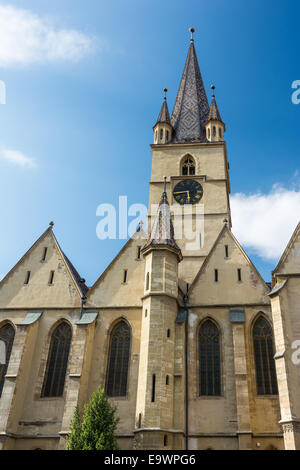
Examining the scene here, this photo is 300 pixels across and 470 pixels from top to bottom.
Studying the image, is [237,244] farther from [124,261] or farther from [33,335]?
[33,335]

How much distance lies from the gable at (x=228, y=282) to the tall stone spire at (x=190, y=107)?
15.2 meters

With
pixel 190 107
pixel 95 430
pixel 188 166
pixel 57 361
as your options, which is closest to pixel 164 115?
pixel 190 107

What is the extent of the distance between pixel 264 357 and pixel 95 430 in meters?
9.18

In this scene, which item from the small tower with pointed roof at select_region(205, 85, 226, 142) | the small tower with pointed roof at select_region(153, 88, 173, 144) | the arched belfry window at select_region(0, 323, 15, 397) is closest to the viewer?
the arched belfry window at select_region(0, 323, 15, 397)

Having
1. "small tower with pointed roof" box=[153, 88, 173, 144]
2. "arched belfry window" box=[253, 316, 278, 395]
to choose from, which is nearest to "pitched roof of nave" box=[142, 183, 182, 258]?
"arched belfry window" box=[253, 316, 278, 395]

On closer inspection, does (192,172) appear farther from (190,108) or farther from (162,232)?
(162,232)

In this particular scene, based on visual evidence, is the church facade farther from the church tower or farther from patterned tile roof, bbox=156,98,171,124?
patterned tile roof, bbox=156,98,171,124

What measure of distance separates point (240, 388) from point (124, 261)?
10122 millimetres

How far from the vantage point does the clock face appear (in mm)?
33719

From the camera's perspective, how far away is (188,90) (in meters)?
44.6

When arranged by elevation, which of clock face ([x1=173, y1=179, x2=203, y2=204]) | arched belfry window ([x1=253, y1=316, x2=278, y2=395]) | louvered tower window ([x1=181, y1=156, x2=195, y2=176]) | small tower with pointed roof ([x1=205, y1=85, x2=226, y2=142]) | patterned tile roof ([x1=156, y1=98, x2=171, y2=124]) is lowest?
arched belfry window ([x1=253, y1=316, x2=278, y2=395])

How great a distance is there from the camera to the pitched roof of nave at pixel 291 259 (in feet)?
73.8

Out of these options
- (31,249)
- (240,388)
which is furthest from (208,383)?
(31,249)

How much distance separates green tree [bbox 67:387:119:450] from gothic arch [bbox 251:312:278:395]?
761cm
